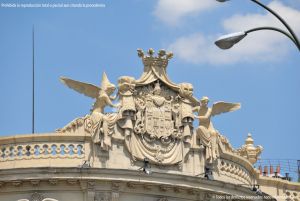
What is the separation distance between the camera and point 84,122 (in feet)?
124

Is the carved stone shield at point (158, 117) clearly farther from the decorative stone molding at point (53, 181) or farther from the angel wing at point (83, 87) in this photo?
the decorative stone molding at point (53, 181)

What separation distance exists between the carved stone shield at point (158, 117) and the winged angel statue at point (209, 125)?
1392mm

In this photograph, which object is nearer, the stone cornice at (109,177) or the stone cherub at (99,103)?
the stone cornice at (109,177)

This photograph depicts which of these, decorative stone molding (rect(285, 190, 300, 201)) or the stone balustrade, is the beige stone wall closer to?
the stone balustrade

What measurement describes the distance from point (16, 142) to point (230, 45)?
13366mm

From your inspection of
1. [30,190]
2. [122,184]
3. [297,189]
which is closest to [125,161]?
[122,184]

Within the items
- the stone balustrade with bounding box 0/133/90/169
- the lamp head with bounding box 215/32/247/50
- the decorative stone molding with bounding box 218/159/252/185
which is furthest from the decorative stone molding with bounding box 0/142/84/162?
the lamp head with bounding box 215/32/247/50

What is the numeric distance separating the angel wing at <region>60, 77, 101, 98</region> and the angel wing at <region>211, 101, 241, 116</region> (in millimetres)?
5083

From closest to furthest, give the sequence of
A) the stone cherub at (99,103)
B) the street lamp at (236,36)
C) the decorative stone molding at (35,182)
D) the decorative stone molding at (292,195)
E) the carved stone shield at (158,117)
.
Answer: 1. the street lamp at (236,36)
2. the decorative stone molding at (35,182)
3. the stone cherub at (99,103)
4. the carved stone shield at (158,117)
5. the decorative stone molding at (292,195)

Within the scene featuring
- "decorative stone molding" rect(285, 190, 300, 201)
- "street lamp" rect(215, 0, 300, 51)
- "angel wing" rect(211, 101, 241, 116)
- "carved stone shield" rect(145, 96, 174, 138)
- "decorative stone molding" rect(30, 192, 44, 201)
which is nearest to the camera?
"street lamp" rect(215, 0, 300, 51)

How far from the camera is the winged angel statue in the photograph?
129 feet

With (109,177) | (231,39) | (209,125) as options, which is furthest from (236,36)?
(209,125)

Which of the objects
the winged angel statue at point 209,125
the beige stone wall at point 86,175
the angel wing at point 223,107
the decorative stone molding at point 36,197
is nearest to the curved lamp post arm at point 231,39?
the beige stone wall at point 86,175

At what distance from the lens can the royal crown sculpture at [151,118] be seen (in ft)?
124
